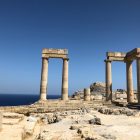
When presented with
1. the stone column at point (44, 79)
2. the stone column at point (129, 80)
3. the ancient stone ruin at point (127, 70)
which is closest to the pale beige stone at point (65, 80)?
the stone column at point (44, 79)

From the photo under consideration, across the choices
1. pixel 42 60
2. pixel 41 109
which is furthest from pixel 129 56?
pixel 41 109

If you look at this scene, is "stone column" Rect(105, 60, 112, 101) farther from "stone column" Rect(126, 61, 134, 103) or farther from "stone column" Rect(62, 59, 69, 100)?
"stone column" Rect(62, 59, 69, 100)

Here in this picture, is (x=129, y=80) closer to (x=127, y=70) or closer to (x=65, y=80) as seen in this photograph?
(x=127, y=70)

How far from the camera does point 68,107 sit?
2791cm

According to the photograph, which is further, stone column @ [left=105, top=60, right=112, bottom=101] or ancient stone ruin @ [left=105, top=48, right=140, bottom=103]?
stone column @ [left=105, top=60, right=112, bottom=101]

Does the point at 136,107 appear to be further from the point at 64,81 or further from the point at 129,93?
the point at 64,81

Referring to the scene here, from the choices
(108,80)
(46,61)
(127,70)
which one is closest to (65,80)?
(46,61)

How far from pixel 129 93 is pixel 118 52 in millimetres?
7663

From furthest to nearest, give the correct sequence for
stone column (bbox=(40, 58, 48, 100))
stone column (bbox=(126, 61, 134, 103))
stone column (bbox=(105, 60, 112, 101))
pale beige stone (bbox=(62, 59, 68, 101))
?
1. stone column (bbox=(105, 60, 112, 101))
2. stone column (bbox=(126, 61, 134, 103))
3. pale beige stone (bbox=(62, 59, 68, 101))
4. stone column (bbox=(40, 58, 48, 100))

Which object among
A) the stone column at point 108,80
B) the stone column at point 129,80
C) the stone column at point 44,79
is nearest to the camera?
the stone column at point 44,79

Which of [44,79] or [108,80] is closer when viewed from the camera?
[44,79]

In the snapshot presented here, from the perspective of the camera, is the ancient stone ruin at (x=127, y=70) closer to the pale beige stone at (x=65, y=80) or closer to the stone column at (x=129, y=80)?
the stone column at (x=129, y=80)

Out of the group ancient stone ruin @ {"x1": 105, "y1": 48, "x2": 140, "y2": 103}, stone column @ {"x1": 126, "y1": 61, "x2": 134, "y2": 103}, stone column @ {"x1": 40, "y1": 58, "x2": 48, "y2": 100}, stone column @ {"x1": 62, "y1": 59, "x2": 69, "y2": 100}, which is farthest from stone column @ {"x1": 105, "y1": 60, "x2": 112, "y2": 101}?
stone column @ {"x1": 40, "y1": 58, "x2": 48, "y2": 100}

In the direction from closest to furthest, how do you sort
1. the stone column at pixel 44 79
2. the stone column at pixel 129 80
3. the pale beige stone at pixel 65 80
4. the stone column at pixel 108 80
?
the stone column at pixel 44 79 < the pale beige stone at pixel 65 80 < the stone column at pixel 129 80 < the stone column at pixel 108 80
